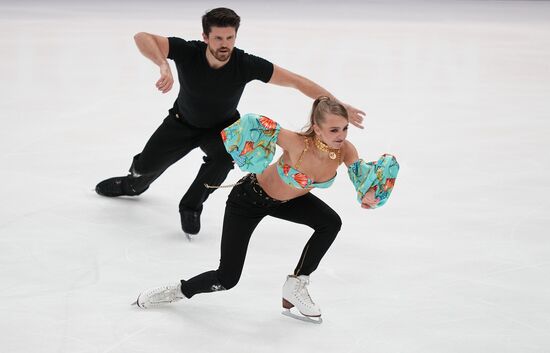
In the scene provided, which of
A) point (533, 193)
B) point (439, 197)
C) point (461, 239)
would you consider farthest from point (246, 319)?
point (533, 193)

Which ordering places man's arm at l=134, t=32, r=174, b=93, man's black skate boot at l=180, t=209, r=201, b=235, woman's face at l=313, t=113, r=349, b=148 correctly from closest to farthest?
woman's face at l=313, t=113, r=349, b=148
man's arm at l=134, t=32, r=174, b=93
man's black skate boot at l=180, t=209, r=201, b=235

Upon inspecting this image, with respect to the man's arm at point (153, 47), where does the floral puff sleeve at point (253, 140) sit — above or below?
below

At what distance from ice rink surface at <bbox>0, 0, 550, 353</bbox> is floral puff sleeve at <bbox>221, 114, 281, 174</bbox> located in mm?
722

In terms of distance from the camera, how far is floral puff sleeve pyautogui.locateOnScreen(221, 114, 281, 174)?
335 centimetres

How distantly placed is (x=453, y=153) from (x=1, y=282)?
3.51m

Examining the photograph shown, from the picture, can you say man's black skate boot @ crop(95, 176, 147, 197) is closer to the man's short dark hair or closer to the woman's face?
the man's short dark hair

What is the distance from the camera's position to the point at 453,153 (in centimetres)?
637

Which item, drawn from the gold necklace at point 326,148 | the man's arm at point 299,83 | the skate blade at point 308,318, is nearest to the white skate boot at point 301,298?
the skate blade at point 308,318

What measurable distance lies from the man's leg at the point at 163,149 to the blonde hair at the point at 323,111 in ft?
4.51

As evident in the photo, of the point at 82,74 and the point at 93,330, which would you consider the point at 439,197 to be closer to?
the point at 93,330

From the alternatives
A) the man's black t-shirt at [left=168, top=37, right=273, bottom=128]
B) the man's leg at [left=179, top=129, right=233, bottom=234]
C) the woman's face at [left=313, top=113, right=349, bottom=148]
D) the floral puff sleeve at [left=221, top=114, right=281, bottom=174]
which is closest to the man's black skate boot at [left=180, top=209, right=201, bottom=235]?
the man's leg at [left=179, top=129, right=233, bottom=234]

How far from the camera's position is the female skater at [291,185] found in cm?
335

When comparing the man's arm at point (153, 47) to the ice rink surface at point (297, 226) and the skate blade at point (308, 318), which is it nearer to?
the ice rink surface at point (297, 226)

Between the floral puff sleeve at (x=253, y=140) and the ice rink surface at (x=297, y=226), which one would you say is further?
the ice rink surface at (x=297, y=226)
